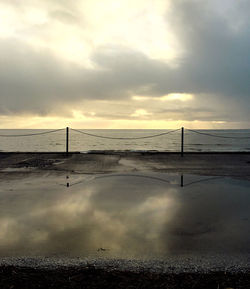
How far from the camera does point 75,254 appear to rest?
9.65 feet

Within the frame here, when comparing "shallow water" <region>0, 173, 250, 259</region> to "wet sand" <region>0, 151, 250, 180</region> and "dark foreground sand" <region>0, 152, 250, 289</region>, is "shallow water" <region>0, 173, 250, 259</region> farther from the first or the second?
"wet sand" <region>0, 151, 250, 180</region>

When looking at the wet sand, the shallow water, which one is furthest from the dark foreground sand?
the wet sand

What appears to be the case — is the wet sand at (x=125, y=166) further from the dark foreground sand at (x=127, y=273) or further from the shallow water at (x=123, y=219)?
the dark foreground sand at (x=127, y=273)

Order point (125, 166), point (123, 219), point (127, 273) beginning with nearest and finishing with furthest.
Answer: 1. point (127, 273)
2. point (123, 219)
3. point (125, 166)

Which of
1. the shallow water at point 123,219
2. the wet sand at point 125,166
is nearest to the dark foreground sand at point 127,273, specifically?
the shallow water at point 123,219

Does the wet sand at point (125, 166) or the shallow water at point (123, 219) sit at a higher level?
the wet sand at point (125, 166)

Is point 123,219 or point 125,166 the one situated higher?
point 125,166

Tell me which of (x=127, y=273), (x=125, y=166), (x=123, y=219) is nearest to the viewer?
(x=127, y=273)

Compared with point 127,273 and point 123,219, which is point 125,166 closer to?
point 123,219

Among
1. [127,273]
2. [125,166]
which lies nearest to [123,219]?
[127,273]

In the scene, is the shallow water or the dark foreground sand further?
the shallow water

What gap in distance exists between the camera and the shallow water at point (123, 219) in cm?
313

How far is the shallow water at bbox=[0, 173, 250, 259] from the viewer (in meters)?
3.13

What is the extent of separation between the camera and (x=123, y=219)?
413cm
